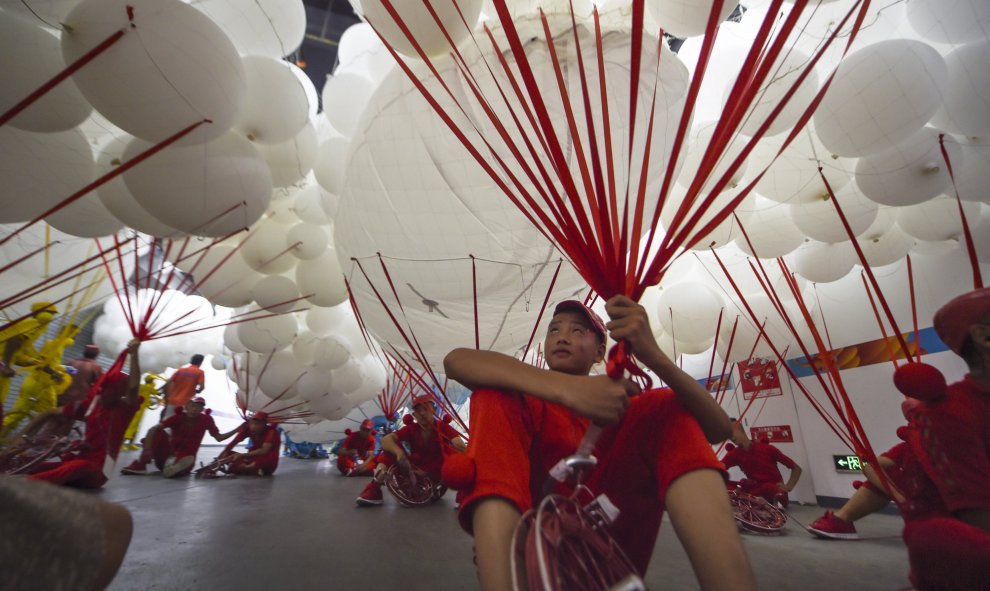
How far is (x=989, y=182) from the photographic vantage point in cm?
215

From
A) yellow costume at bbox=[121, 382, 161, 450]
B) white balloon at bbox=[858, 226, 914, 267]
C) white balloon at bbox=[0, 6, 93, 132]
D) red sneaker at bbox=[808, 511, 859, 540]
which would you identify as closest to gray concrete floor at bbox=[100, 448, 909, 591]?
red sneaker at bbox=[808, 511, 859, 540]

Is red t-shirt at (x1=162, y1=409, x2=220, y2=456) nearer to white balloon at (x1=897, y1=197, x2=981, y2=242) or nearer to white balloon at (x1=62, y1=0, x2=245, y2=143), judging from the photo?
white balloon at (x1=62, y1=0, x2=245, y2=143)

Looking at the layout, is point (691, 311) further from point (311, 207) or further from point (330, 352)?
point (330, 352)

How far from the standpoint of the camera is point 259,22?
1958mm

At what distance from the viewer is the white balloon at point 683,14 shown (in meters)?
1.68

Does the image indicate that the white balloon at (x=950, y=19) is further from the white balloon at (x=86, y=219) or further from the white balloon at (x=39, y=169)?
the white balloon at (x=86, y=219)

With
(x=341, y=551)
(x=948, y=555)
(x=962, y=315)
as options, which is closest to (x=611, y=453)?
(x=948, y=555)

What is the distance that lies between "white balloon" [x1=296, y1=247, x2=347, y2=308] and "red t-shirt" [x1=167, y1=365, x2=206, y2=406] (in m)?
3.59

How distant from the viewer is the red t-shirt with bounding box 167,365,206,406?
17.9ft

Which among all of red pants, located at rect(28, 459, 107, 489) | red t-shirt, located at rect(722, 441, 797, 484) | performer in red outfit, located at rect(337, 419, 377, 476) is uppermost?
red pants, located at rect(28, 459, 107, 489)

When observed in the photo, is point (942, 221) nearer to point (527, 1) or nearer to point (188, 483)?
point (527, 1)

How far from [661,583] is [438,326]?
164cm

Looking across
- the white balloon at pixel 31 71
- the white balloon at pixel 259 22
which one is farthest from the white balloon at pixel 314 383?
the white balloon at pixel 31 71

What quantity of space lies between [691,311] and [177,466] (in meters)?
5.07
